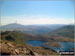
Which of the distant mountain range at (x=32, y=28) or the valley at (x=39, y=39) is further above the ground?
the distant mountain range at (x=32, y=28)

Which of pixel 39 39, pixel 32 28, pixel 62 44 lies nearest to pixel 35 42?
pixel 39 39

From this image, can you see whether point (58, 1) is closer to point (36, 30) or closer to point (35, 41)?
point (36, 30)

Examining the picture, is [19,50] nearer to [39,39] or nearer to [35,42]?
[35,42]

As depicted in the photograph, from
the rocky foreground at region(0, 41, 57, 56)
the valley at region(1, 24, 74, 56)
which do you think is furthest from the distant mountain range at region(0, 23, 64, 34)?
the rocky foreground at region(0, 41, 57, 56)

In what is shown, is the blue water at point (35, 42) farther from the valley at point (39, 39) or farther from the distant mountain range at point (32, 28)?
the distant mountain range at point (32, 28)

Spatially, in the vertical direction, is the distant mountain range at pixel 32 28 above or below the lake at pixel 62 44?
above

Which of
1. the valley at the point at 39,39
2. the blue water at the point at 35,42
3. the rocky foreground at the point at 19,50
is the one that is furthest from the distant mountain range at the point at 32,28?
the rocky foreground at the point at 19,50

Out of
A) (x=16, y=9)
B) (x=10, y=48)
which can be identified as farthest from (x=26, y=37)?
(x=16, y=9)

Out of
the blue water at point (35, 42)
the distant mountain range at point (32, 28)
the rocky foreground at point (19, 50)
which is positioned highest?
the distant mountain range at point (32, 28)
